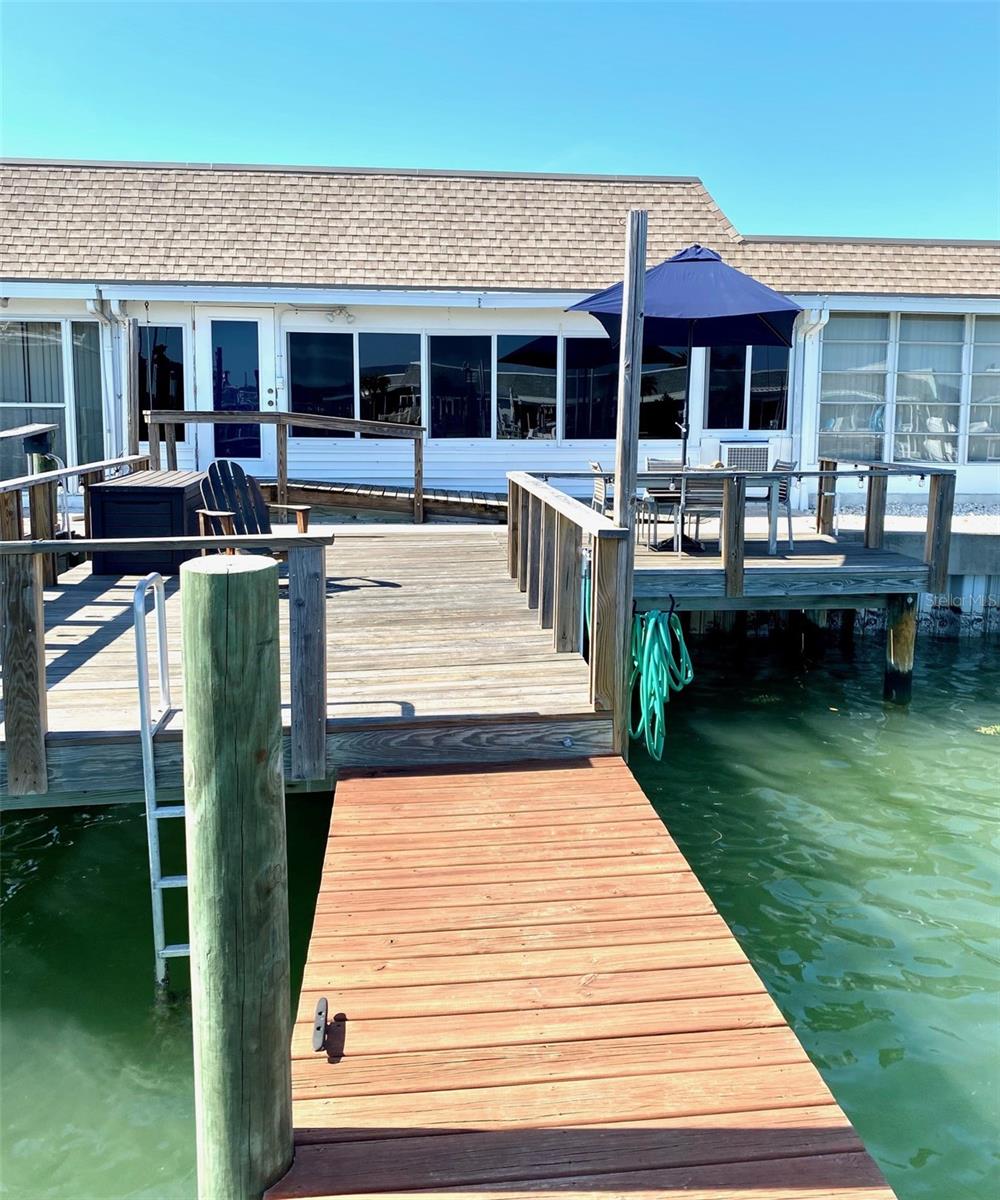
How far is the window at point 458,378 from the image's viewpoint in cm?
1262

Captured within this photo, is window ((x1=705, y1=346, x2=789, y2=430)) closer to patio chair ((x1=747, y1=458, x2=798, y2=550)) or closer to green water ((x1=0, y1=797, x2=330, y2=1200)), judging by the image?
patio chair ((x1=747, y1=458, x2=798, y2=550))

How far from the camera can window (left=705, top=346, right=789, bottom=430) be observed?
506 inches

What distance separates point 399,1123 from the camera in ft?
7.89

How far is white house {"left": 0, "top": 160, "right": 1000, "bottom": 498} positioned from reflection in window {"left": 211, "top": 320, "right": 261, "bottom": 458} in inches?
1.0

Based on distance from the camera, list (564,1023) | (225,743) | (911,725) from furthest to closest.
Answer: (911,725) → (564,1023) → (225,743)

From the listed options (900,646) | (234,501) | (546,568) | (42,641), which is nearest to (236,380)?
(234,501)

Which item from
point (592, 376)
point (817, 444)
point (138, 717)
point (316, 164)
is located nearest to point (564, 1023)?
point (138, 717)

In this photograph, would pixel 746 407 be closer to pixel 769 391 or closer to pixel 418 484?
pixel 769 391

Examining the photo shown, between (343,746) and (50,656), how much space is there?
82.7 inches

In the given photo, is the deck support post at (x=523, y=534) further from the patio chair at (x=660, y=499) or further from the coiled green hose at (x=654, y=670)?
the patio chair at (x=660, y=499)

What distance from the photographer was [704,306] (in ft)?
25.1

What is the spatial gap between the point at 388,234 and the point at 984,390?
8224mm

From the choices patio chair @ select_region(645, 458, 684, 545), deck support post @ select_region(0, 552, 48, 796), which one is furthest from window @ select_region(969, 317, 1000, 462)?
deck support post @ select_region(0, 552, 48, 796)

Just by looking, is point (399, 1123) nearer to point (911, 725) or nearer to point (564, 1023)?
point (564, 1023)
